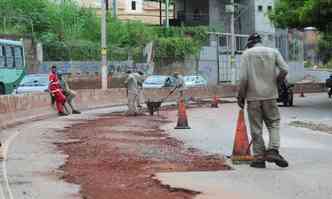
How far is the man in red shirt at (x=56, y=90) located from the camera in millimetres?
26641

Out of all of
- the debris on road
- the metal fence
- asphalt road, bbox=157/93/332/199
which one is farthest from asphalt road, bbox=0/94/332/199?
the metal fence

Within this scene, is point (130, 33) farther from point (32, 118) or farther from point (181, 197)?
point (181, 197)

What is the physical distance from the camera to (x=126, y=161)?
12.5 m

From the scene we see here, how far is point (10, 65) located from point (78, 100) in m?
6.25

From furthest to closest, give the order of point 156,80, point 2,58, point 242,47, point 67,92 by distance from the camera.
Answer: point 242,47
point 156,80
point 2,58
point 67,92

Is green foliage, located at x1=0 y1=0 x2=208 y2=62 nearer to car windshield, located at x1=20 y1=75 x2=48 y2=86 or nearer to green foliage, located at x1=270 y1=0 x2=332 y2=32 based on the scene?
car windshield, located at x1=20 y1=75 x2=48 y2=86

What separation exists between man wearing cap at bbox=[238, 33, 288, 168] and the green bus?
85.3 feet

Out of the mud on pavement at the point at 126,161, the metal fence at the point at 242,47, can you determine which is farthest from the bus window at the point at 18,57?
the metal fence at the point at 242,47

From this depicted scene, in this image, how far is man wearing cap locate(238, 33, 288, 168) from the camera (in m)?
11.3

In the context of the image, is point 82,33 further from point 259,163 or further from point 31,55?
point 259,163

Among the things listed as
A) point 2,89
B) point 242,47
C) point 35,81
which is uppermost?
point 35,81

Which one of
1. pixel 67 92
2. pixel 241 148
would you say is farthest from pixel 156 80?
pixel 241 148

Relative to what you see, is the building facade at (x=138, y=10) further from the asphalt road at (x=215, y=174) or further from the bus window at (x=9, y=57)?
the asphalt road at (x=215, y=174)

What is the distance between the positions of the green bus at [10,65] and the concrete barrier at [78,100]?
451 centimetres
